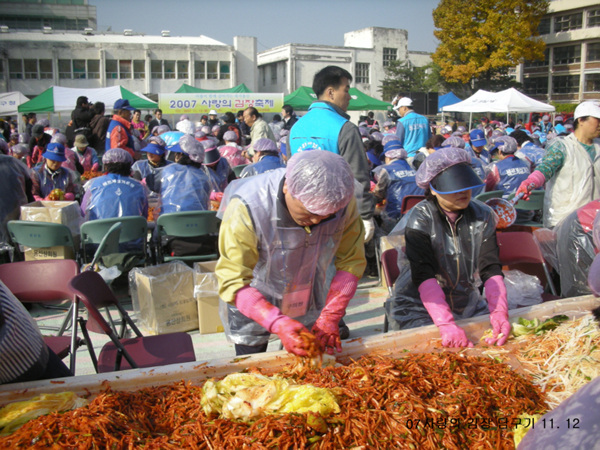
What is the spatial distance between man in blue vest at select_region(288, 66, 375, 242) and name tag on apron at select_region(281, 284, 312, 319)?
1547mm

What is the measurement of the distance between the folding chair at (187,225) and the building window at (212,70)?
37738 mm

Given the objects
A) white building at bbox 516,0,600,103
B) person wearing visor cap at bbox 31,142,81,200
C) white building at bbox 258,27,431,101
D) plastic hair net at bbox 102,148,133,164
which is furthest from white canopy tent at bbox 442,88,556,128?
white building at bbox 516,0,600,103

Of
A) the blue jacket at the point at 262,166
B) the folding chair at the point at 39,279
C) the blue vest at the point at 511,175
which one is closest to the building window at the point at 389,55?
the blue vest at the point at 511,175

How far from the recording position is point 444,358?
82.0 inches

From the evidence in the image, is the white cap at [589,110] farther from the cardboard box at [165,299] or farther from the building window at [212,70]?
the building window at [212,70]

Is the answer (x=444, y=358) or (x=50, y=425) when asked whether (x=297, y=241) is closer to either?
(x=444, y=358)

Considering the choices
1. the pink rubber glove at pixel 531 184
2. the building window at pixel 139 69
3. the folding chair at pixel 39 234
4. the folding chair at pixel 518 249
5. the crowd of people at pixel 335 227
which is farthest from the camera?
the building window at pixel 139 69

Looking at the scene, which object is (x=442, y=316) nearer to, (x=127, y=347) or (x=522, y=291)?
(x=522, y=291)

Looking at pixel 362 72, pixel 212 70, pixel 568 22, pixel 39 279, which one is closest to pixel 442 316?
Answer: pixel 39 279

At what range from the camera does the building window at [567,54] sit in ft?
132

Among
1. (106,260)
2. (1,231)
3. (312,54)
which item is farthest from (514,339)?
(312,54)

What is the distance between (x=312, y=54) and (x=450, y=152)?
1659 inches

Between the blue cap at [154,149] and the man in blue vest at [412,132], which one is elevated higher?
the man in blue vest at [412,132]

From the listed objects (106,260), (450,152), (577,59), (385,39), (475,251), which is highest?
(385,39)
